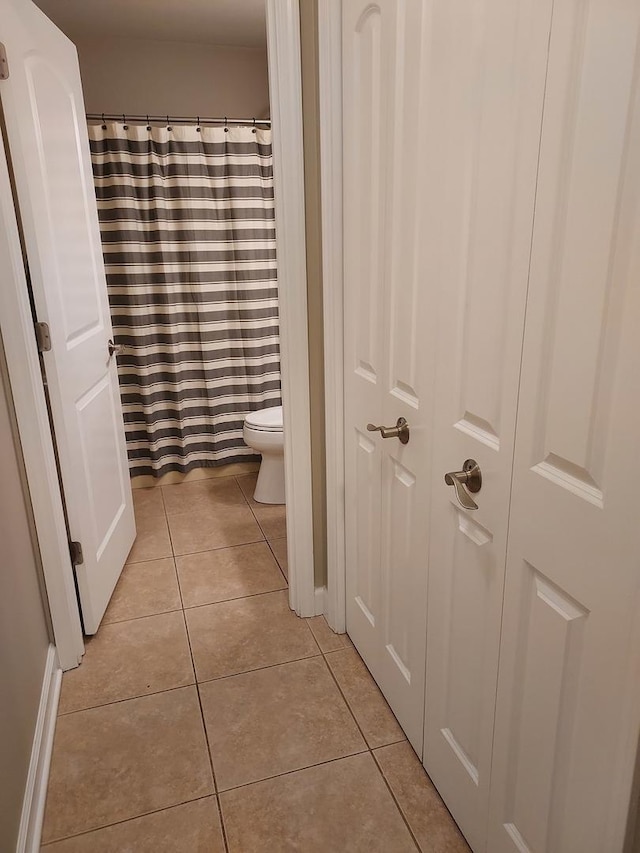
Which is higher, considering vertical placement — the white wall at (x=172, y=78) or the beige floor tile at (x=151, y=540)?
the white wall at (x=172, y=78)

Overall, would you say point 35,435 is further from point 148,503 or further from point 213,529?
point 148,503

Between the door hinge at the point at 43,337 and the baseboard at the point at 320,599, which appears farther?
the baseboard at the point at 320,599

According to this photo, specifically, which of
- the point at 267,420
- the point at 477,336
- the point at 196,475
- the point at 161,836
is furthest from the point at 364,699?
the point at 196,475

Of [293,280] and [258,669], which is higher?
[293,280]

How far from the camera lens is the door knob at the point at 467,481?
1169 mm

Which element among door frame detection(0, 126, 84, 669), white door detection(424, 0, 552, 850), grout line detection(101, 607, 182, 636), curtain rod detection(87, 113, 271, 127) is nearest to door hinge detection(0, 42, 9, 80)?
door frame detection(0, 126, 84, 669)

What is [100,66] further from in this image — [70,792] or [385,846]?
[385,846]

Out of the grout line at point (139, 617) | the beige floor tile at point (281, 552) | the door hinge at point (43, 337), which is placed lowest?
the grout line at point (139, 617)

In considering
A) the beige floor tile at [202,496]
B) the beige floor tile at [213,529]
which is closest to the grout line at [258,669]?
the beige floor tile at [213,529]

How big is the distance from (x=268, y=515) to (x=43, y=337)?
1.53m

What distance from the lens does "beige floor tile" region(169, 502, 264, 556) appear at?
2754mm

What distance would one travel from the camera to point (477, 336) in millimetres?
1121

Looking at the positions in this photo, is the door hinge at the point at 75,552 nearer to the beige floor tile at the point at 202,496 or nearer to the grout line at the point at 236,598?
the grout line at the point at 236,598

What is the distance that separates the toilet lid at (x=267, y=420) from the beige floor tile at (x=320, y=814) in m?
1.67
